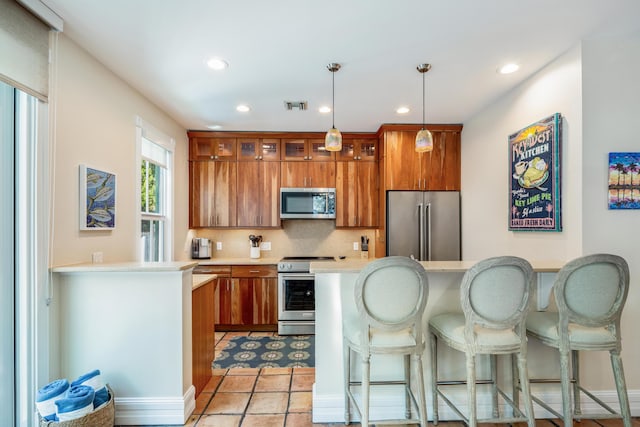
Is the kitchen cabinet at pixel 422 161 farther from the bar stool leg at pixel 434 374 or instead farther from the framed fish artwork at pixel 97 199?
the framed fish artwork at pixel 97 199

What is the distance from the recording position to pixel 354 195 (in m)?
4.27

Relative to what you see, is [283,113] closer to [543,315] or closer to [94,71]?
[94,71]

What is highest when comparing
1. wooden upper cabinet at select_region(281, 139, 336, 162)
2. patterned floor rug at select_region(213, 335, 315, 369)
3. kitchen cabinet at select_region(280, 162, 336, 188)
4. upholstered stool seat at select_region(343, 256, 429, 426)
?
wooden upper cabinet at select_region(281, 139, 336, 162)

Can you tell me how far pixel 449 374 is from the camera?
2.20 m

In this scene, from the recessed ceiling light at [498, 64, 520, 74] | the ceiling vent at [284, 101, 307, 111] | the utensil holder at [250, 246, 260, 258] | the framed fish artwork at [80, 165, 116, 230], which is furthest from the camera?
the utensil holder at [250, 246, 260, 258]

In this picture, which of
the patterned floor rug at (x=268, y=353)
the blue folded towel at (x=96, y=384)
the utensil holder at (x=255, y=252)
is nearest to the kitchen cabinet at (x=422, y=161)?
the utensil holder at (x=255, y=252)

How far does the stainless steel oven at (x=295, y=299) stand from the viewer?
12.6 feet

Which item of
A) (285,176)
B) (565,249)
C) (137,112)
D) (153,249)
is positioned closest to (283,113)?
(285,176)

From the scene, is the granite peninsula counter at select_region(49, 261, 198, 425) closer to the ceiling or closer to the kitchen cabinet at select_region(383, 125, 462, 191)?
the ceiling

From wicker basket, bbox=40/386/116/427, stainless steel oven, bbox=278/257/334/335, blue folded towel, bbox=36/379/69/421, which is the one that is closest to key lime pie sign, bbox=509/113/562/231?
stainless steel oven, bbox=278/257/334/335

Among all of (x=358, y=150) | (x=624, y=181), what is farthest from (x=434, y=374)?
(x=358, y=150)

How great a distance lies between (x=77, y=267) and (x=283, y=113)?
235 cm

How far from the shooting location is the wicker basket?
5.42 feet

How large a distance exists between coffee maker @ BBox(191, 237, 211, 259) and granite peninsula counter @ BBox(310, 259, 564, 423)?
252 cm
